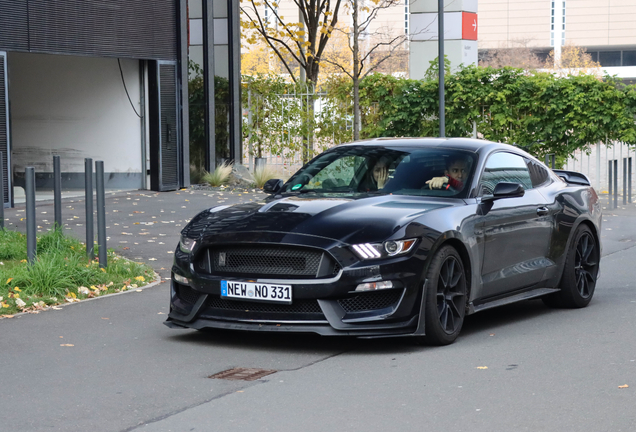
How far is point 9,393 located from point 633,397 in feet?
11.3

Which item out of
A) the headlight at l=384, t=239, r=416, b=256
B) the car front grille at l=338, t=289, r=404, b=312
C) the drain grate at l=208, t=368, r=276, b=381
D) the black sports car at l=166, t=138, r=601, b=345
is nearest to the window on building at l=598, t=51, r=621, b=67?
the black sports car at l=166, t=138, r=601, b=345

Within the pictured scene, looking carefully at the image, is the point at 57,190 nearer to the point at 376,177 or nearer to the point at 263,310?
the point at 376,177

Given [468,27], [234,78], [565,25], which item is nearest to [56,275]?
[234,78]

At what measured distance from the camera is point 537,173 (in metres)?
8.57

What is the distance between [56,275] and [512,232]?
4099 millimetres

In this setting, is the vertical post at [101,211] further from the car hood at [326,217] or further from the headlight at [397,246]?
the headlight at [397,246]

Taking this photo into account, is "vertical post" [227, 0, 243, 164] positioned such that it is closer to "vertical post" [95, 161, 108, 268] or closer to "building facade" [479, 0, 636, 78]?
"vertical post" [95, 161, 108, 268]

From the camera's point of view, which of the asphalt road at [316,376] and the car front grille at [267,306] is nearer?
the asphalt road at [316,376]

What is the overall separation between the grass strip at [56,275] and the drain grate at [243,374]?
9.54 ft

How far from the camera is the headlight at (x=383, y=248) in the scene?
6445 millimetres

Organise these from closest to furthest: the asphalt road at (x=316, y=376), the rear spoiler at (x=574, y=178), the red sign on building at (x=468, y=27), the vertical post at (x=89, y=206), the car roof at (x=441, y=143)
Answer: the asphalt road at (x=316, y=376), the car roof at (x=441, y=143), the rear spoiler at (x=574, y=178), the vertical post at (x=89, y=206), the red sign on building at (x=468, y=27)

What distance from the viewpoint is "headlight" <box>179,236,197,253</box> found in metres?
6.99

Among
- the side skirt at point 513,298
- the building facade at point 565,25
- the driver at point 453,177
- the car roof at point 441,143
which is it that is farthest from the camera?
the building facade at point 565,25

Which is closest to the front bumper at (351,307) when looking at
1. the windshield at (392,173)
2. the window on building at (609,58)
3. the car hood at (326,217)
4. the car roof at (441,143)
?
the car hood at (326,217)
